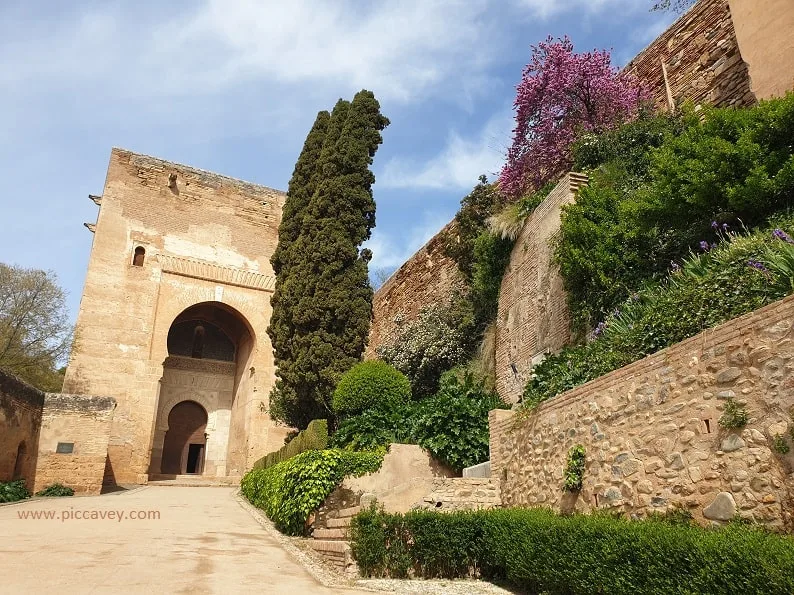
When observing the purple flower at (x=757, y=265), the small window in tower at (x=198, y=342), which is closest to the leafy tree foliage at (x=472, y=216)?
the purple flower at (x=757, y=265)

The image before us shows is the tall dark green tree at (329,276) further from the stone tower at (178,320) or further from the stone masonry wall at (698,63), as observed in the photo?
the stone tower at (178,320)

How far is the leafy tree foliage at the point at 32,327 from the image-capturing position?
65.5 ft

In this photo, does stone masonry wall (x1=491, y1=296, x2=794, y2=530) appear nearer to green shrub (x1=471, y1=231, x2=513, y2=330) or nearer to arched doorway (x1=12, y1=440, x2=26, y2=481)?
green shrub (x1=471, y1=231, x2=513, y2=330)

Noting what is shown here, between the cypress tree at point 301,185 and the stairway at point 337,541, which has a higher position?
the cypress tree at point 301,185

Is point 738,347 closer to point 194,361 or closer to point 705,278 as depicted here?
point 705,278

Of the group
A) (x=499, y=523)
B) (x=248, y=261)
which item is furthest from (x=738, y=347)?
(x=248, y=261)

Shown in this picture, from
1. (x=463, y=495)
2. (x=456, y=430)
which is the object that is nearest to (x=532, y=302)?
(x=456, y=430)

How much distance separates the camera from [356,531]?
6836 mm

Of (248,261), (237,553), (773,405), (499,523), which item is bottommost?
(237,553)

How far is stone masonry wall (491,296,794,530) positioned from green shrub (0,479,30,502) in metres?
11.0

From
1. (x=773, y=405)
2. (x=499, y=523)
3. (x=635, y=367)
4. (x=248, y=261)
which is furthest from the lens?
(x=248, y=261)

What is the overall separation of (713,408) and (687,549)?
120 cm

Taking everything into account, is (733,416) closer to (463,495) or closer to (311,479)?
(463,495)

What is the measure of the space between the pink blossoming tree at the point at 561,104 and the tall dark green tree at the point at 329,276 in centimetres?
385
